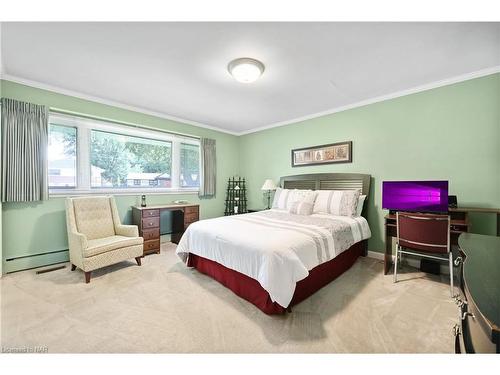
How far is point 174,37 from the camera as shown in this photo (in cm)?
187

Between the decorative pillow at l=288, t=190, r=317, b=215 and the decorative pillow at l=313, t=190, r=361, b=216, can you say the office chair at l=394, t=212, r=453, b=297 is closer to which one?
the decorative pillow at l=313, t=190, r=361, b=216

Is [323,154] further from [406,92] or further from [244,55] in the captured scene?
[244,55]

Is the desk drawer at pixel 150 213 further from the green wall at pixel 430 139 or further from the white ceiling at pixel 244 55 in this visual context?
the green wall at pixel 430 139

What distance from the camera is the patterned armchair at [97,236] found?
2.45m

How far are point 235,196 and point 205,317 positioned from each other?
138 inches

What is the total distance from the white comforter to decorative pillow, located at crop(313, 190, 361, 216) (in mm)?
191

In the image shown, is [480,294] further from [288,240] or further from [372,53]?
[372,53]

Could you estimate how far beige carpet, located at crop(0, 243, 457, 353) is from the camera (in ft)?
4.88
